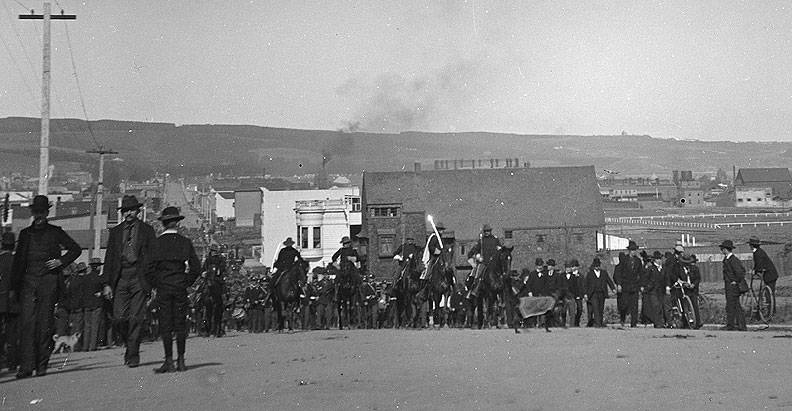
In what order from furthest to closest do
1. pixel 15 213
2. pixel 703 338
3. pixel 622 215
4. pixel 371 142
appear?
1. pixel 371 142
2. pixel 622 215
3. pixel 15 213
4. pixel 703 338

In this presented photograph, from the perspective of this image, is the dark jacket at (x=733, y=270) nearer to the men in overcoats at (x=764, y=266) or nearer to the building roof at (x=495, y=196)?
the men in overcoats at (x=764, y=266)

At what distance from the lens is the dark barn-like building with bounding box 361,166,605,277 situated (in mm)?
67250

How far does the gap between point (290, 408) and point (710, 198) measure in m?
140

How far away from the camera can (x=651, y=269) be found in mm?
21469

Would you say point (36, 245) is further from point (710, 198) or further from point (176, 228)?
point (710, 198)

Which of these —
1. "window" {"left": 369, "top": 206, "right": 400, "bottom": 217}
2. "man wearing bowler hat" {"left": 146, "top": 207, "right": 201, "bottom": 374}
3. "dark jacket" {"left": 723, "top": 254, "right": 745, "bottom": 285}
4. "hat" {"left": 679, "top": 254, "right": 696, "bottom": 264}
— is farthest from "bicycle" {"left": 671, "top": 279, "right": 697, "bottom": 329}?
"window" {"left": 369, "top": 206, "right": 400, "bottom": 217}

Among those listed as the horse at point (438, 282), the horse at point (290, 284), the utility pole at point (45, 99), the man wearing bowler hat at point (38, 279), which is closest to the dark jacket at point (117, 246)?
the man wearing bowler hat at point (38, 279)

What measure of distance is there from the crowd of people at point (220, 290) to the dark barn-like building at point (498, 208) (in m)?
39.1

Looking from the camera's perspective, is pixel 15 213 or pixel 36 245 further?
pixel 15 213

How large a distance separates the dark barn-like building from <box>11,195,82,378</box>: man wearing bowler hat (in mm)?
52491

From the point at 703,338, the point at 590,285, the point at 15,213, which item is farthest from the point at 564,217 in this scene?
the point at 703,338

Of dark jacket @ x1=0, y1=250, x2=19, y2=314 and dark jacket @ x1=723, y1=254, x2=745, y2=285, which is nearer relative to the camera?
dark jacket @ x1=0, y1=250, x2=19, y2=314

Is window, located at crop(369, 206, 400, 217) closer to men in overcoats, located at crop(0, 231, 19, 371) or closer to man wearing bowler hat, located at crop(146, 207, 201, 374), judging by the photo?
men in overcoats, located at crop(0, 231, 19, 371)

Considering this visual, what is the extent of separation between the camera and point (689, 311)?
68.1 feet
